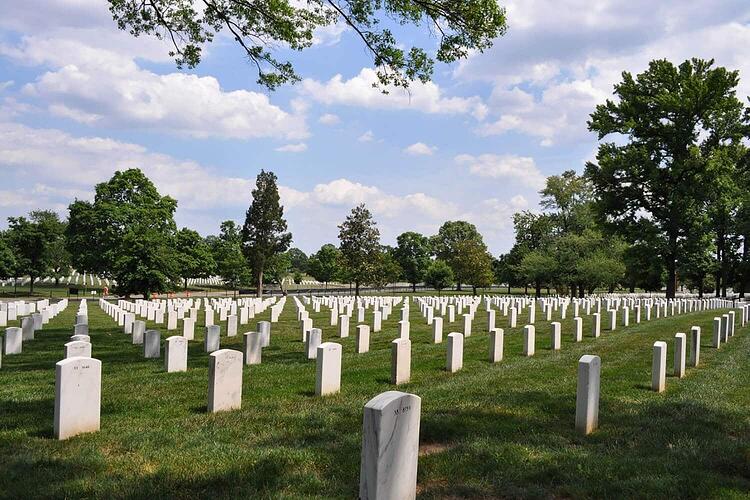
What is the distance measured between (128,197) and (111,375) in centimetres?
4687

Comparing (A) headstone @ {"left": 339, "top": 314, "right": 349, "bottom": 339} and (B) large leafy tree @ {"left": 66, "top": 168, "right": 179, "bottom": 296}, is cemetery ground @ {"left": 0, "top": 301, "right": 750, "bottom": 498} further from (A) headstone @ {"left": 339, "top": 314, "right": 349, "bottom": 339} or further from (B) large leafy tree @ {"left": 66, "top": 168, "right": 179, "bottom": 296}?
(B) large leafy tree @ {"left": 66, "top": 168, "right": 179, "bottom": 296}

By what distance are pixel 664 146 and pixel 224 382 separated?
36909mm

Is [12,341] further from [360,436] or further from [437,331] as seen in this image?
[360,436]

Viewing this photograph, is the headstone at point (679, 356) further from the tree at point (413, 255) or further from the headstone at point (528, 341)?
the tree at point (413, 255)

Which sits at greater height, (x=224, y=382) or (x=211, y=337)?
(x=224, y=382)

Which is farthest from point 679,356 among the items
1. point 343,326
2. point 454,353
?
point 343,326

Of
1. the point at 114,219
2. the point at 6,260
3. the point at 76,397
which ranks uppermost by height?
the point at 114,219

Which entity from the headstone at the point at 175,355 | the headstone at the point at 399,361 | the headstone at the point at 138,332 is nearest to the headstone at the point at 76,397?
the headstone at the point at 175,355

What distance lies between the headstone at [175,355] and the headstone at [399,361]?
4.01m

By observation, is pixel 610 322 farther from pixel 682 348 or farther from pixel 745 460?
pixel 745 460

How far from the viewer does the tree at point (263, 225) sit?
63.5 m

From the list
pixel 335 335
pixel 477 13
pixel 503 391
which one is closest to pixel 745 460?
pixel 503 391

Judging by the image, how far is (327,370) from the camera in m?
8.41

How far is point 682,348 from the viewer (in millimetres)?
10062
